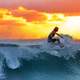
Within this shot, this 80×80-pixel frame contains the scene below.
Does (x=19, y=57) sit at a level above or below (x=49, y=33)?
below

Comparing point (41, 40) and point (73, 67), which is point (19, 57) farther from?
point (73, 67)

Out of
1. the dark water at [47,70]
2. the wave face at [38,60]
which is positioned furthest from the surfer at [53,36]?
the dark water at [47,70]

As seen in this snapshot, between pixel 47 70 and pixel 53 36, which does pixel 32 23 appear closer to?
pixel 53 36

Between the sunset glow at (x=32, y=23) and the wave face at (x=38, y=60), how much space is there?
0.51 feet

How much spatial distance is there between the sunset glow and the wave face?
155 millimetres

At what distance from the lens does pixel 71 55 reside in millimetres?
7305

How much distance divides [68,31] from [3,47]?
1308mm

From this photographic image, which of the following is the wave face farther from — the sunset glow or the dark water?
the sunset glow

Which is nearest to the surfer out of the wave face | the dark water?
the wave face

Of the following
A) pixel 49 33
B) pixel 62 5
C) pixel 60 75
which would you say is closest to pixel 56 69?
pixel 60 75

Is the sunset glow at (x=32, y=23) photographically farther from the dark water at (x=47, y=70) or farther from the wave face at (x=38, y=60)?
the dark water at (x=47, y=70)

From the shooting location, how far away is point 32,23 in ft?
24.0

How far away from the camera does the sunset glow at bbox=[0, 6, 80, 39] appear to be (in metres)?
7.24

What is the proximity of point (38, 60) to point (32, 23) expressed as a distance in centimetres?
74
